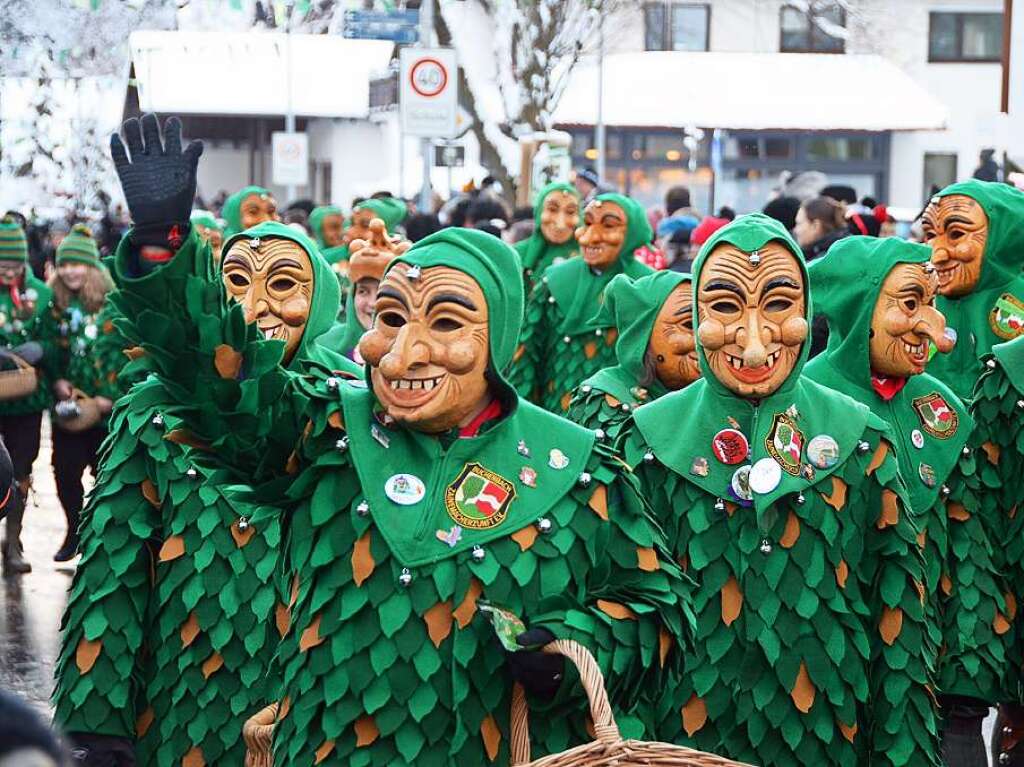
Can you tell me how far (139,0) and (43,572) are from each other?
5.64m

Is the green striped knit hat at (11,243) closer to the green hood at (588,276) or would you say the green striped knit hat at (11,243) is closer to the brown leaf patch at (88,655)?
the green hood at (588,276)

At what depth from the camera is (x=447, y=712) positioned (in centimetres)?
417

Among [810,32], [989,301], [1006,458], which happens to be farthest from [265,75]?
[1006,458]

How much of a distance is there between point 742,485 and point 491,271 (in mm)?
1169

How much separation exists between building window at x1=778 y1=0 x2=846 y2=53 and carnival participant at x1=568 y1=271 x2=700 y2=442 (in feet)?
120

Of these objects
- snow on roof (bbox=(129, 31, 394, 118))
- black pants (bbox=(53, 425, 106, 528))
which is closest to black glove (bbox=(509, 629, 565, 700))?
black pants (bbox=(53, 425, 106, 528))

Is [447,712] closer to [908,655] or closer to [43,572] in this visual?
[908,655]

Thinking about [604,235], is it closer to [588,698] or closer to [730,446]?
[730,446]

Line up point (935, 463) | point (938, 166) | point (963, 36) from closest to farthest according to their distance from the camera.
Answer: point (935, 463), point (938, 166), point (963, 36)

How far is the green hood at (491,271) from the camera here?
14.1 feet

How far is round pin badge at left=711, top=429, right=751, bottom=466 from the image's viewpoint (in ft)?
17.1

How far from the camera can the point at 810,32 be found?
4375cm

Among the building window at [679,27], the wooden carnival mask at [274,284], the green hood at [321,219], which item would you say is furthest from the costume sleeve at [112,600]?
the building window at [679,27]

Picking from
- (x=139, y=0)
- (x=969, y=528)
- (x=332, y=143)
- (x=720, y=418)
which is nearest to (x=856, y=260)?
(x=969, y=528)
